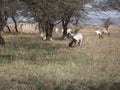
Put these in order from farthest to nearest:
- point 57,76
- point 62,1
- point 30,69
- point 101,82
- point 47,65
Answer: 1. point 62,1
2. point 47,65
3. point 30,69
4. point 57,76
5. point 101,82

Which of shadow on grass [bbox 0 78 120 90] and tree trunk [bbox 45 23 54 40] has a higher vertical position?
shadow on grass [bbox 0 78 120 90]

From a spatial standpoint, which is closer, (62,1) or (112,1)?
(62,1)

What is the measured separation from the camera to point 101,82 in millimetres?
11930

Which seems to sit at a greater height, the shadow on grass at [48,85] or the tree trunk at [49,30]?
the shadow on grass at [48,85]

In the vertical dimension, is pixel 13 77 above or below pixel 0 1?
below

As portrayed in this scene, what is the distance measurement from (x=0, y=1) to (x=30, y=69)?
612 cm

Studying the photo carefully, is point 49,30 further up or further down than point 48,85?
further down

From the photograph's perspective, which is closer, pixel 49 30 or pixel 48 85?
pixel 48 85

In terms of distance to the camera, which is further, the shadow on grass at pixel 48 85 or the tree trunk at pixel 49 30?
the tree trunk at pixel 49 30

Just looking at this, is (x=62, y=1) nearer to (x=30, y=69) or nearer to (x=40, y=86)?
(x=30, y=69)

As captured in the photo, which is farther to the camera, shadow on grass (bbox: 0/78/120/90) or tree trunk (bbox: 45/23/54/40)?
tree trunk (bbox: 45/23/54/40)

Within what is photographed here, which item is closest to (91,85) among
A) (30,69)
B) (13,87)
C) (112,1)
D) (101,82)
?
(101,82)

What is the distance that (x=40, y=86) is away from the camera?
1106 centimetres

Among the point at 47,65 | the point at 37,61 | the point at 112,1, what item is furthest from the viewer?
the point at 112,1
